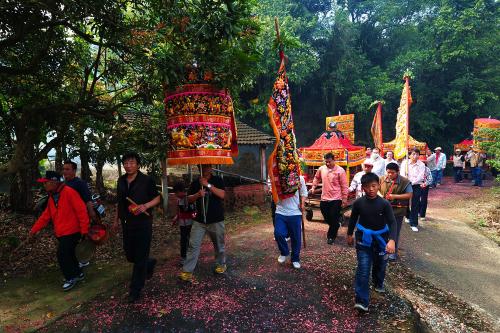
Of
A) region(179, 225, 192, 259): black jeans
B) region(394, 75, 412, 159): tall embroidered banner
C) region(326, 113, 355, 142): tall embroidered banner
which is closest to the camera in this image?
region(179, 225, 192, 259): black jeans

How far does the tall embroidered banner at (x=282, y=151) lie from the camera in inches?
201

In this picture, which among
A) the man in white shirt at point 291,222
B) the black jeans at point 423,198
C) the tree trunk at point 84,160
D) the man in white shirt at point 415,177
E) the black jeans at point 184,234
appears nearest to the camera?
the man in white shirt at point 291,222

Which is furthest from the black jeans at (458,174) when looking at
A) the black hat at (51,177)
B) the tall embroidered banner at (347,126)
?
the black hat at (51,177)

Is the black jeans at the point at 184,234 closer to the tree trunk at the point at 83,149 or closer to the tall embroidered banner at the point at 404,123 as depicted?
the tree trunk at the point at 83,149

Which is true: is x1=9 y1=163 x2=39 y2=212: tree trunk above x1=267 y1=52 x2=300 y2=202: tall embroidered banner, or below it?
below

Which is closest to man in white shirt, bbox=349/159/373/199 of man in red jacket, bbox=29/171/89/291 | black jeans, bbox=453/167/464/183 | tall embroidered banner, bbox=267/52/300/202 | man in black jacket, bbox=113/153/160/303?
tall embroidered banner, bbox=267/52/300/202

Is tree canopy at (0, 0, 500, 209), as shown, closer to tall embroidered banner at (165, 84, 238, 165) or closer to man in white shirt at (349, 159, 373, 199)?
tall embroidered banner at (165, 84, 238, 165)

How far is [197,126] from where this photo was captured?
432 centimetres

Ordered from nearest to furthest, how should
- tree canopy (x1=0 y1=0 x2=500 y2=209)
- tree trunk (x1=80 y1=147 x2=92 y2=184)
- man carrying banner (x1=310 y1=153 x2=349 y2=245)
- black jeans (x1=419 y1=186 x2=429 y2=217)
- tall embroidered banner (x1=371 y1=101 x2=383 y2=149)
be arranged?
tree canopy (x1=0 y1=0 x2=500 y2=209)
man carrying banner (x1=310 y1=153 x2=349 y2=245)
black jeans (x1=419 y1=186 x2=429 y2=217)
tree trunk (x1=80 y1=147 x2=92 y2=184)
tall embroidered banner (x1=371 y1=101 x2=383 y2=149)

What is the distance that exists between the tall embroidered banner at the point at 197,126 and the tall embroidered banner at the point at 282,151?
37.4 inches

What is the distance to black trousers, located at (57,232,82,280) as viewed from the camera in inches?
184

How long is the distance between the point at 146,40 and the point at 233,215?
7.08 m

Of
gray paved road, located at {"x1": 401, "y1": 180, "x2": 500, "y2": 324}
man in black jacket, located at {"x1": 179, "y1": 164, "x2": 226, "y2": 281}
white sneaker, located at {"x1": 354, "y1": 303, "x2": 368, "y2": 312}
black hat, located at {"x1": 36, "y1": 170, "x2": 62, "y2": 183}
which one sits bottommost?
gray paved road, located at {"x1": 401, "y1": 180, "x2": 500, "y2": 324}

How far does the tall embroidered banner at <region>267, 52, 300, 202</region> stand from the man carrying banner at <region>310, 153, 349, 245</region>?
1.73 metres
